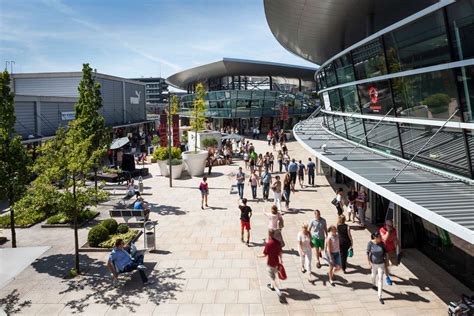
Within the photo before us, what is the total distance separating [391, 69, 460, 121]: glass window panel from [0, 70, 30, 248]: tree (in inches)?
447

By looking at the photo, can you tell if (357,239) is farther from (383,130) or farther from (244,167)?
(244,167)

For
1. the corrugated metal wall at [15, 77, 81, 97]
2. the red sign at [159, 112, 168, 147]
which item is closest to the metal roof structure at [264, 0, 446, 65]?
the red sign at [159, 112, 168, 147]

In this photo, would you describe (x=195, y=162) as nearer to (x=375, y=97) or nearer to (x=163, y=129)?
(x=163, y=129)

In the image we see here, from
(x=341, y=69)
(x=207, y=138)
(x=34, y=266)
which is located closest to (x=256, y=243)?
(x=34, y=266)

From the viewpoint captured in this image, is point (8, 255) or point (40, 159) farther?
point (40, 159)

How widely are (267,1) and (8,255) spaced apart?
2163cm

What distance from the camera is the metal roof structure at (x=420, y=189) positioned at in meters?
5.75

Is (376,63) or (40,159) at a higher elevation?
(376,63)

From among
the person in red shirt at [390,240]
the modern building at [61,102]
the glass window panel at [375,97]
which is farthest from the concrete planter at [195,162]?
the person in red shirt at [390,240]

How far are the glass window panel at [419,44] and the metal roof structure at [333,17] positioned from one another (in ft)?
29.2

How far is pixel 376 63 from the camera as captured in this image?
38.1ft

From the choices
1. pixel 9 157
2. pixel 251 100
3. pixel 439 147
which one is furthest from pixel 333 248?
pixel 251 100

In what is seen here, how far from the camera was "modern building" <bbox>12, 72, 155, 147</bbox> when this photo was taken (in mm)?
27734

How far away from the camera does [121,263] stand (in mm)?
9102
